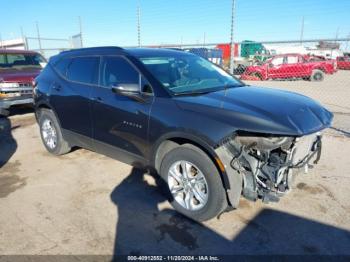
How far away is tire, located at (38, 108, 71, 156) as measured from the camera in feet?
17.6

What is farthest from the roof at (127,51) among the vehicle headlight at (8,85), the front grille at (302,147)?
the vehicle headlight at (8,85)

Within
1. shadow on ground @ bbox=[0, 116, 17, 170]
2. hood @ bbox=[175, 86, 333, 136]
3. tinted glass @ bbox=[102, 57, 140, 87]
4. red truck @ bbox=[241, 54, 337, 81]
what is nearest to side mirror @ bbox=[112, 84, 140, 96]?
tinted glass @ bbox=[102, 57, 140, 87]

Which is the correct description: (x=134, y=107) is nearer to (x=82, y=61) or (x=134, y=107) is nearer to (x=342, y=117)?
(x=82, y=61)

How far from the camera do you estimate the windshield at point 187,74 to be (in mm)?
3814

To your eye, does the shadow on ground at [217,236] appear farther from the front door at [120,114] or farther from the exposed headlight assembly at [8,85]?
the exposed headlight assembly at [8,85]

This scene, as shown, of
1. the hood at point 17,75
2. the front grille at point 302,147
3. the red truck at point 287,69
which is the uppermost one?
the hood at point 17,75

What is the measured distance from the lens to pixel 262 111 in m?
3.11

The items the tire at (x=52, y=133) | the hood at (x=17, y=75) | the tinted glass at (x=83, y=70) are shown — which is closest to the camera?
the tinted glass at (x=83, y=70)

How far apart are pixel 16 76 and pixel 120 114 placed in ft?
19.5

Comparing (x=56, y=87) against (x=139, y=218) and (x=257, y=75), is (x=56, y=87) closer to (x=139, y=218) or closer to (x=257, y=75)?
(x=139, y=218)

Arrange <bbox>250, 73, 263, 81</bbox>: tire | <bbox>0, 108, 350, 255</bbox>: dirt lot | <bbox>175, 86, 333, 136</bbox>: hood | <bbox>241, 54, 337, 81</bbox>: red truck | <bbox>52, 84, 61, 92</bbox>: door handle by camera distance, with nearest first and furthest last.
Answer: <bbox>175, 86, 333, 136</bbox>: hood < <bbox>0, 108, 350, 255</bbox>: dirt lot < <bbox>52, 84, 61, 92</bbox>: door handle < <bbox>241, 54, 337, 81</bbox>: red truck < <bbox>250, 73, 263, 81</bbox>: tire

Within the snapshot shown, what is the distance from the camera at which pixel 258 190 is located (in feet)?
10.7

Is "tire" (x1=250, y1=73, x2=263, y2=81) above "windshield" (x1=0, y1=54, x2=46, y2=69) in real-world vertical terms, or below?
below

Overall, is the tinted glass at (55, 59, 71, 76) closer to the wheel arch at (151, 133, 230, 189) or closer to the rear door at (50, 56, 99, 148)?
the rear door at (50, 56, 99, 148)
